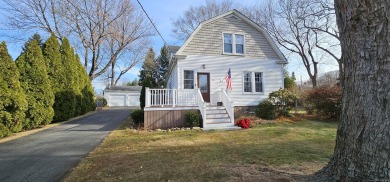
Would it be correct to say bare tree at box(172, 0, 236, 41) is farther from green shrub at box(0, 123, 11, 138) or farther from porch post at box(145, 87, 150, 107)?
green shrub at box(0, 123, 11, 138)

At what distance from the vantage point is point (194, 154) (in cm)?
515

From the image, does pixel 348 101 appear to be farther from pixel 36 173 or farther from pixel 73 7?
pixel 73 7

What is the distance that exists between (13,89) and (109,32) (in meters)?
15.8

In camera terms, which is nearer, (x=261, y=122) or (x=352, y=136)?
(x=352, y=136)

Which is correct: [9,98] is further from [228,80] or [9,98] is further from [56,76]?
[228,80]

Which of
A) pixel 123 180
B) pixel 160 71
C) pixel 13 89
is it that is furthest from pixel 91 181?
pixel 160 71

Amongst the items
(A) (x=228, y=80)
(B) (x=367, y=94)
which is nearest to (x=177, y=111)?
(A) (x=228, y=80)

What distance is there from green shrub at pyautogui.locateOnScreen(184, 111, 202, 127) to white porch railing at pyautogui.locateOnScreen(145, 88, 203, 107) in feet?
2.64

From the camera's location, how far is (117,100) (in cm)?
3281

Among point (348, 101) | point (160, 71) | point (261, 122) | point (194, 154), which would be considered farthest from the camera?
point (160, 71)

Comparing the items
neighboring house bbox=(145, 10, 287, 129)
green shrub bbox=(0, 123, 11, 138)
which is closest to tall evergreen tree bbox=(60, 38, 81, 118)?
green shrub bbox=(0, 123, 11, 138)

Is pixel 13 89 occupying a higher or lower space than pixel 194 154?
higher

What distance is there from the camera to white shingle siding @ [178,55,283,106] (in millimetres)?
12703

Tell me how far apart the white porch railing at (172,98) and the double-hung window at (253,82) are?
412cm
